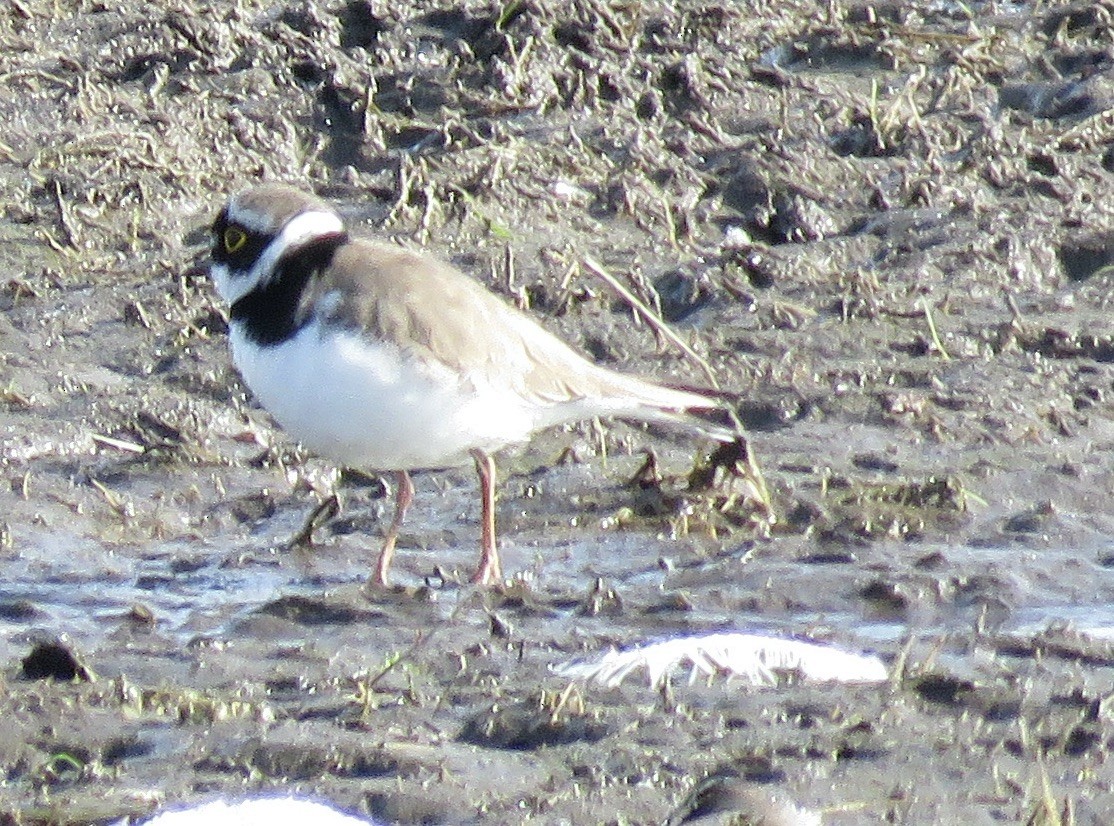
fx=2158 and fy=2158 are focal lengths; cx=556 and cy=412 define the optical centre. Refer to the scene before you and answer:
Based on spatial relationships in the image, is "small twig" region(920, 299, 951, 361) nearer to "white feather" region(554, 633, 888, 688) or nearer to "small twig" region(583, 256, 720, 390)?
"small twig" region(583, 256, 720, 390)

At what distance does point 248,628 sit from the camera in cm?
622

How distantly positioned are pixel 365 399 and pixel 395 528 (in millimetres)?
624

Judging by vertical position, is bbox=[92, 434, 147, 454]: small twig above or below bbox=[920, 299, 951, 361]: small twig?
below

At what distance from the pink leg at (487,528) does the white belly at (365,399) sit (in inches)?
5.7

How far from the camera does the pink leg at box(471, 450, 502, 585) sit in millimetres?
6641

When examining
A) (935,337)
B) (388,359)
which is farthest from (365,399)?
(935,337)

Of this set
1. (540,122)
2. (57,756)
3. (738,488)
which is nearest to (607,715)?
Answer: (57,756)

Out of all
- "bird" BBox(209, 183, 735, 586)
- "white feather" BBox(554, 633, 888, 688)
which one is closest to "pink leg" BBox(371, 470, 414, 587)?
"bird" BBox(209, 183, 735, 586)

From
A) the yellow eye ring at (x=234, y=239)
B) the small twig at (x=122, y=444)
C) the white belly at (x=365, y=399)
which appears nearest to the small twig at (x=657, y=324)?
the white belly at (x=365, y=399)

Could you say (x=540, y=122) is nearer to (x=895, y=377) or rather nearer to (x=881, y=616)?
(x=895, y=377)

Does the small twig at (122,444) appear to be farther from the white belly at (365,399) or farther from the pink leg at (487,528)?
the pink leg at (487,528)

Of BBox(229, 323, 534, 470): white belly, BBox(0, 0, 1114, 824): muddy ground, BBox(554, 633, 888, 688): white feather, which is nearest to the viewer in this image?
BBox(0, 0, 1114, 824): muddy ground

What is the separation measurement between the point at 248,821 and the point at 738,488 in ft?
9.96

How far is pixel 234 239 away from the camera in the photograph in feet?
22.6
